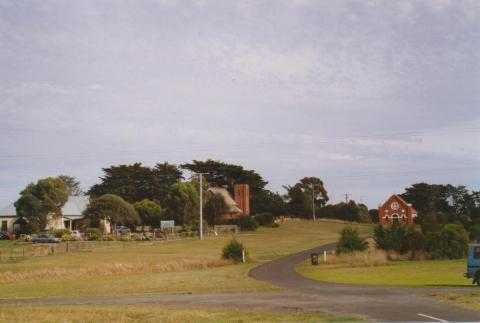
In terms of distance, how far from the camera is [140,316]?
19.7 metres

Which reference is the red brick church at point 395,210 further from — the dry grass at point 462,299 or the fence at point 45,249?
the dry grass at point 462,299

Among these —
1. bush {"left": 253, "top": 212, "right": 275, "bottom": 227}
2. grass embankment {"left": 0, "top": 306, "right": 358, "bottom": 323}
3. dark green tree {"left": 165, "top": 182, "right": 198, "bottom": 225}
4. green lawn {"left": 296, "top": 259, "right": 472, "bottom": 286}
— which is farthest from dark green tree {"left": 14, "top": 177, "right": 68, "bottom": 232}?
grass embankment {"left": 0, "top": 306, "right": 358, "bottom": 323}

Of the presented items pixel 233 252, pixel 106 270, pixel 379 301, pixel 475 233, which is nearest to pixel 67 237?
pixel 233 252

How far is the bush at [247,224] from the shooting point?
358 ft

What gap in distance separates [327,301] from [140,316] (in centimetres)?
857

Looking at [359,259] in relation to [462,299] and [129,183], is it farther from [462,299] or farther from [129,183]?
[129,183]

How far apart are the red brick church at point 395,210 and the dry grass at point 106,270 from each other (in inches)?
2949

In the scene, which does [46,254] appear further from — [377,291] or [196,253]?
[377,291]

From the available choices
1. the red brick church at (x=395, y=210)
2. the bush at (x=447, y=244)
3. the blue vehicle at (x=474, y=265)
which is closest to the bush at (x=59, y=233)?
the bush at (x=447, y=244)

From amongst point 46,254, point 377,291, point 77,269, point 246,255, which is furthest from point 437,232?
point 46,254

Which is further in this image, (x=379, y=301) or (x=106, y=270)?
(x=106, y=270)

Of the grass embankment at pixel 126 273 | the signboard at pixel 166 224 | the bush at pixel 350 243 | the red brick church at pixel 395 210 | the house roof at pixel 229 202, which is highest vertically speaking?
the house roof at pixel 229 202

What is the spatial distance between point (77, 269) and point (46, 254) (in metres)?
16.3

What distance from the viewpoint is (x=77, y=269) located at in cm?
4366
